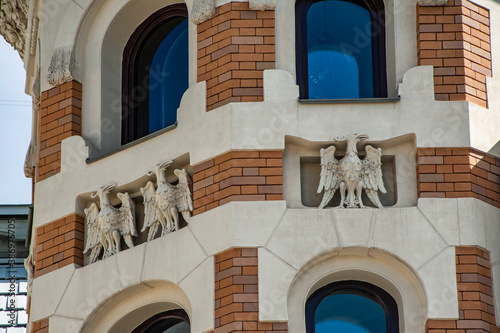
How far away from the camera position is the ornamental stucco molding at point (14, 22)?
67.5ft

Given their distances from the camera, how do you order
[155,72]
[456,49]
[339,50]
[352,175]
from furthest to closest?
1. [155,72]
2. [339,50]
3. [456,49]
4. [352,175]

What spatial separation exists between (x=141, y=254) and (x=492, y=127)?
14.2ft

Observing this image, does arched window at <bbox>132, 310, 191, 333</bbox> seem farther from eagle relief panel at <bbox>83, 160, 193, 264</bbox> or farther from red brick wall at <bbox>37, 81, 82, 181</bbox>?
red brick wall at <bbox>37, 81, 82, 181</bbox>

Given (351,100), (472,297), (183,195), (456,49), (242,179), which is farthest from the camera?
(456,49)

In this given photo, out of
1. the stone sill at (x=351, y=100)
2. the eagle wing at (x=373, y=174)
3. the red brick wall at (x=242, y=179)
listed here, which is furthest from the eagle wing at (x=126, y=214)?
the eagle wing at (x=373, y=174)

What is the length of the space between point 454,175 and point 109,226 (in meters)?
4.12

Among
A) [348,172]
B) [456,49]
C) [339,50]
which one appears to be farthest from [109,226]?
[456,49]

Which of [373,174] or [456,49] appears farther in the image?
[456,49]

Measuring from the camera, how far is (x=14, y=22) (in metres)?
21.0

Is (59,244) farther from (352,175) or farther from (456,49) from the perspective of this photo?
(456,49)

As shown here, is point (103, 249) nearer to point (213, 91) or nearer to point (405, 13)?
point (213, 91)

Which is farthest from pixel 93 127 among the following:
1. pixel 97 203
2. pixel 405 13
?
pixel 405 13

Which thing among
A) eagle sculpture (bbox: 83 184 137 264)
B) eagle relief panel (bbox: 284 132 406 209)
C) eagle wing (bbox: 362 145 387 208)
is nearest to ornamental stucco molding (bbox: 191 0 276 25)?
eagle relief panel (bbox: 284 132 406 209)

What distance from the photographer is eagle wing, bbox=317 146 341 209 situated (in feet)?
52.5
